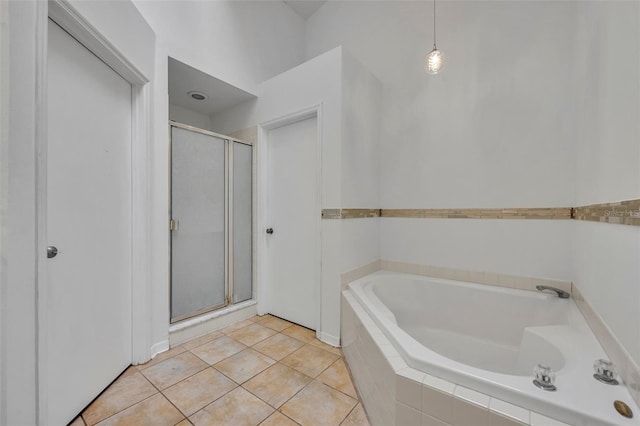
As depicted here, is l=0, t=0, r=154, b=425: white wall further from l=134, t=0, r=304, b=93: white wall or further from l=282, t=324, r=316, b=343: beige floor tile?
l=282, t=324, r=316, b=343: beige floor tile

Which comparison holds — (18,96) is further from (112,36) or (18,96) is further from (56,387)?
(56,387)

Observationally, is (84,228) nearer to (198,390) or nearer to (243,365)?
(198,390)

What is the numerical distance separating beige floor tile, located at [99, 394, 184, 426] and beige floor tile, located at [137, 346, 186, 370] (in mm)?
377

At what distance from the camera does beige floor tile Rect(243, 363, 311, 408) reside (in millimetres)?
1402

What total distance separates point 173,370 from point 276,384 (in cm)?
70

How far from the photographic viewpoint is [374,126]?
2.32m

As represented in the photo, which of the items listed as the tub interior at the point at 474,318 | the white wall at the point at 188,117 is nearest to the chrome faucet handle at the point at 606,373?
the tub interior at the point at 474,318

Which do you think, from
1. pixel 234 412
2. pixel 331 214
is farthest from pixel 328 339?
pixel 331 214

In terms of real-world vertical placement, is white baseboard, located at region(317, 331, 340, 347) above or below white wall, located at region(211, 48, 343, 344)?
below

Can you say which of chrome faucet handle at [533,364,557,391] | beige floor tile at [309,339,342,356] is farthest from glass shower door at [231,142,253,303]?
chrome faucet handle at [533,364,557,391]

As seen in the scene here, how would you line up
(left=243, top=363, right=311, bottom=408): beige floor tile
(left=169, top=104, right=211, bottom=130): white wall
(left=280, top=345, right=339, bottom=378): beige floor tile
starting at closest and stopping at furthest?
(left=243, top=363, right=311, bottom=408): beige floor tile → (left=280, top=345, right=339, bottom=378): beige floor tile → (left=169, top=104, right=211, bottom=130): white wall

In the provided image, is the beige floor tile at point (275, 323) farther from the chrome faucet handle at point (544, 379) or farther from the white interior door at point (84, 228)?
the chrome faucet handle at point (544, 379)

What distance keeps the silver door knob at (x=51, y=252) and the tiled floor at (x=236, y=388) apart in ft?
2.74

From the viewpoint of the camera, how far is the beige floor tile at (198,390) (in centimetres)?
135
